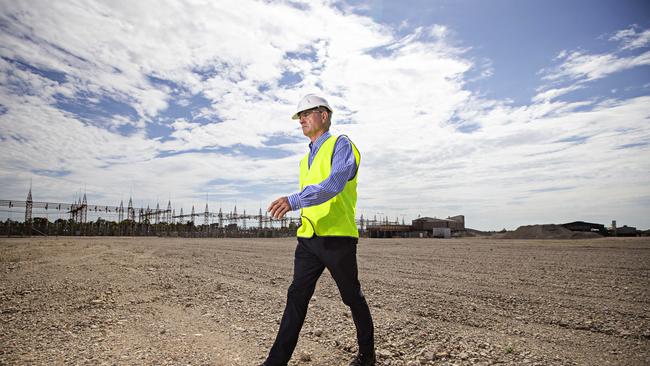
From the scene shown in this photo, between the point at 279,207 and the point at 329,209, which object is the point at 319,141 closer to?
the point at 329,209

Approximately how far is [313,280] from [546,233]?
4802cm

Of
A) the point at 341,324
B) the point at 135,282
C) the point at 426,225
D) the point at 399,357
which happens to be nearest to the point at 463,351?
the point at 399,357

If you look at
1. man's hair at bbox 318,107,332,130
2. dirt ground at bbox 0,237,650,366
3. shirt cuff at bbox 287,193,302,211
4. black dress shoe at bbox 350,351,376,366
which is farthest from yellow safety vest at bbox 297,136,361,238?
dirt ground at bbox 0,237,650,366

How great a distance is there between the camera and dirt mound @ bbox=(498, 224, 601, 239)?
4134cm

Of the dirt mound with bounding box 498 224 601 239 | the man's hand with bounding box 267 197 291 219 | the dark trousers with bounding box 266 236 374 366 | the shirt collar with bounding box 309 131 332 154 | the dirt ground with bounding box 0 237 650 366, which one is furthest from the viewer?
the dirt mound with bounding box 498 224 601 239

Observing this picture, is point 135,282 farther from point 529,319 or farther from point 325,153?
point 529,319

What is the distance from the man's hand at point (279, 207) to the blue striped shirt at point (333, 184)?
0.04 meters

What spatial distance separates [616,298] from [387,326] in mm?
4727

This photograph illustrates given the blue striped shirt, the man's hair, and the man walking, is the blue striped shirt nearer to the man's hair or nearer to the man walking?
the man walking

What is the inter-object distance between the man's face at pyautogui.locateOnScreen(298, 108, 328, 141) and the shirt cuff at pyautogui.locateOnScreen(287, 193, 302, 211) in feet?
2.33

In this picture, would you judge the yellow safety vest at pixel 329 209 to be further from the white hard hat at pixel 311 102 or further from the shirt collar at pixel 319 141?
the white hard hat at pixel 311 102

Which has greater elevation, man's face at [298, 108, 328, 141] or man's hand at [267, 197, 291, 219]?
man's face at [298, 108, 328, 141]

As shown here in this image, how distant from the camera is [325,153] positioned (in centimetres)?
306

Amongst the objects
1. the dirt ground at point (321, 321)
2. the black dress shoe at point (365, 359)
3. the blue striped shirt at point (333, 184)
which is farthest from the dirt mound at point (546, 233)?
the blue striped shirt at point (333, 184)
